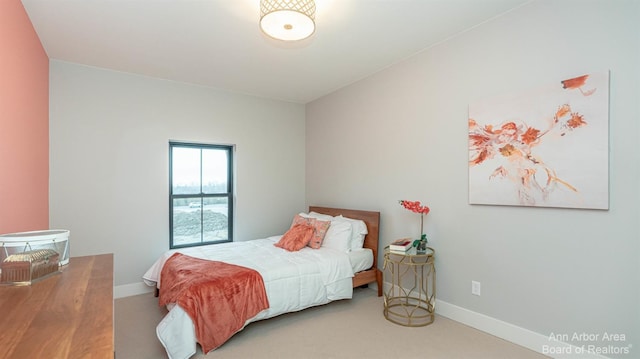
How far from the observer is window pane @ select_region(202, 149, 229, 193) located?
449 cm

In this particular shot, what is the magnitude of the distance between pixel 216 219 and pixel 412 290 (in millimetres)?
2885

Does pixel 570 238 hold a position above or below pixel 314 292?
above

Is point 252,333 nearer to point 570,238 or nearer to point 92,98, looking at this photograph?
point 570,238

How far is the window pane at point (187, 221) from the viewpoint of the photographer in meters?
4.24

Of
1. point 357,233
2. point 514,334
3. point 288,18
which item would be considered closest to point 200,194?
point 357,233

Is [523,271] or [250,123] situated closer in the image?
[523,271]

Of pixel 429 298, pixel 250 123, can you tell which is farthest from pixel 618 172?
pixel 250 123

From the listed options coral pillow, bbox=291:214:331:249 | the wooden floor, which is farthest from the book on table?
the wooden floor

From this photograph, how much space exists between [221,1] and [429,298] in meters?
3.32

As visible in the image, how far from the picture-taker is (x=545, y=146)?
233cm

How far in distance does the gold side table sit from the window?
8.26 ft

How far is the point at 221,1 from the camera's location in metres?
2.34

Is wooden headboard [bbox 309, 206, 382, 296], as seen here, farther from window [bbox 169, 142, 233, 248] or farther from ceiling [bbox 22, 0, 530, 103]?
window [bbox 169, 142, 233, 248]

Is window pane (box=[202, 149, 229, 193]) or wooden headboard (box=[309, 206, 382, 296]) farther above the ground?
window pane (box=[202, 149, 229, 193])
